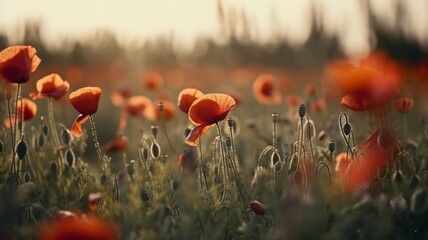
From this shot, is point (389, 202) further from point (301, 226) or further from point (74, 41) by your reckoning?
point (74, 41)

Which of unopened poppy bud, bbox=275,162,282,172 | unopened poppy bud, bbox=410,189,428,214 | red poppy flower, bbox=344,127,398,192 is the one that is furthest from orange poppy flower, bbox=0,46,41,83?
unopened poppy bud, bbox=410,189,428,214

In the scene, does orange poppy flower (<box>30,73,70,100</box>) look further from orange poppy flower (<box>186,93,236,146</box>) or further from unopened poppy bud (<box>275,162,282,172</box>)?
unopened poppy bud (<box>275,162,282,172</box>)

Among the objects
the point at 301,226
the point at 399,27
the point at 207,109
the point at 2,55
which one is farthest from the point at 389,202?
the point at 399,27

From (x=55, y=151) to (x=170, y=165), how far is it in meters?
0.82

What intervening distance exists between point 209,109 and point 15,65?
83 centimetres

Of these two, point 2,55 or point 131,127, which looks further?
point 131,127

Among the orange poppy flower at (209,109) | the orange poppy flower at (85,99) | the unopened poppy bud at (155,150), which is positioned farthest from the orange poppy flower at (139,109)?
the orange poppy flower at (209,109)

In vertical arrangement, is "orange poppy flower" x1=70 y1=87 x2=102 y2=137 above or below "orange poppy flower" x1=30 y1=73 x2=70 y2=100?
above

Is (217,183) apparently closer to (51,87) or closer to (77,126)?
(77,126)

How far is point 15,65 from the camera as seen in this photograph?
2654 millimetres

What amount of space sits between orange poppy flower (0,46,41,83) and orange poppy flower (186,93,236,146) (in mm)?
726

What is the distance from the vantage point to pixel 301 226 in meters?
1.52

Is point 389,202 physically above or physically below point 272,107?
above

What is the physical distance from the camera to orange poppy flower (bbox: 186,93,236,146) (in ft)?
8.36
